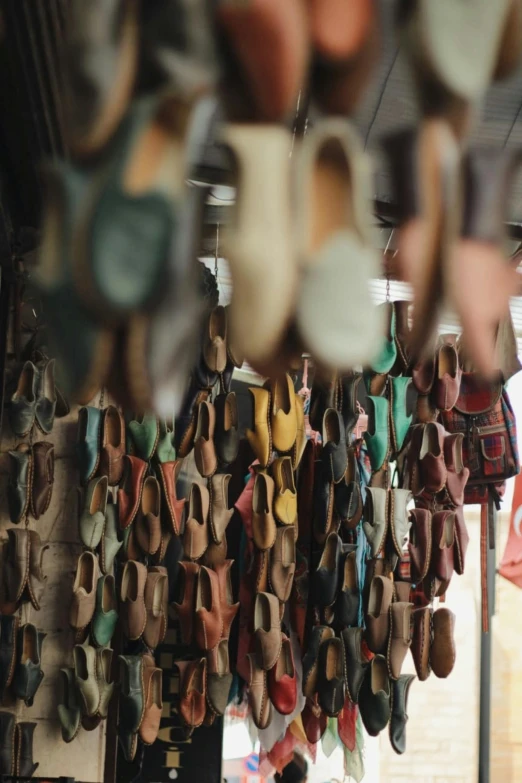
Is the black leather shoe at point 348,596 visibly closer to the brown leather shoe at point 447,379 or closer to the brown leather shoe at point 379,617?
the brown leather shoe at point 379,617

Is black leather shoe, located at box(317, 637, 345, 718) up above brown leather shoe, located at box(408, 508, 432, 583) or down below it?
below

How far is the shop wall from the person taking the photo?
3.57 metres

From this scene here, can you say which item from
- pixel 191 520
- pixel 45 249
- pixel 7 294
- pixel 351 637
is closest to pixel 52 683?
pixel 191 520

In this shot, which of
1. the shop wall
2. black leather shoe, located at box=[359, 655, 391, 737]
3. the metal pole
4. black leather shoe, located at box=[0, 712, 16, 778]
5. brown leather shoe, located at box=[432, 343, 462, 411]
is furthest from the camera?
the metal pole

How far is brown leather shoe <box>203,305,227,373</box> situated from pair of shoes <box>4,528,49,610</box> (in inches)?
33.4

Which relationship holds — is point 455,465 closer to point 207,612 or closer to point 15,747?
point 207,612

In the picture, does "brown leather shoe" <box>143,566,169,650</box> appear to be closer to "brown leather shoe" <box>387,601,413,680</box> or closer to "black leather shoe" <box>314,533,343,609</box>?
"black leather shoe" <box>314,533,343,609</box>

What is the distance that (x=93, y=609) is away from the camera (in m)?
3.31

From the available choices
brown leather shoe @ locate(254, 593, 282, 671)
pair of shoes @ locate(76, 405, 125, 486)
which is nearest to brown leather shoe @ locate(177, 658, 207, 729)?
brown leather shoe @ locate(254, 593, 282, 671)

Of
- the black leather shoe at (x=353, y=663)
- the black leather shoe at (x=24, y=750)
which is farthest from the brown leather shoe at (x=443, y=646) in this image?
the black leather shoe at (x=24, y=750)

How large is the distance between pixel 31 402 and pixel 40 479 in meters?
0.27

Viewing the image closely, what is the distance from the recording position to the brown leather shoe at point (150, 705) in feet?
10.6

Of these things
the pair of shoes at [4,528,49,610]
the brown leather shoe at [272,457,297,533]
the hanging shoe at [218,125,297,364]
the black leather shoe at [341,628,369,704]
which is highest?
the brown leather shoe at [272,457,297,533]

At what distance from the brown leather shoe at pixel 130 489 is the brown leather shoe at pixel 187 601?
0.79ft
